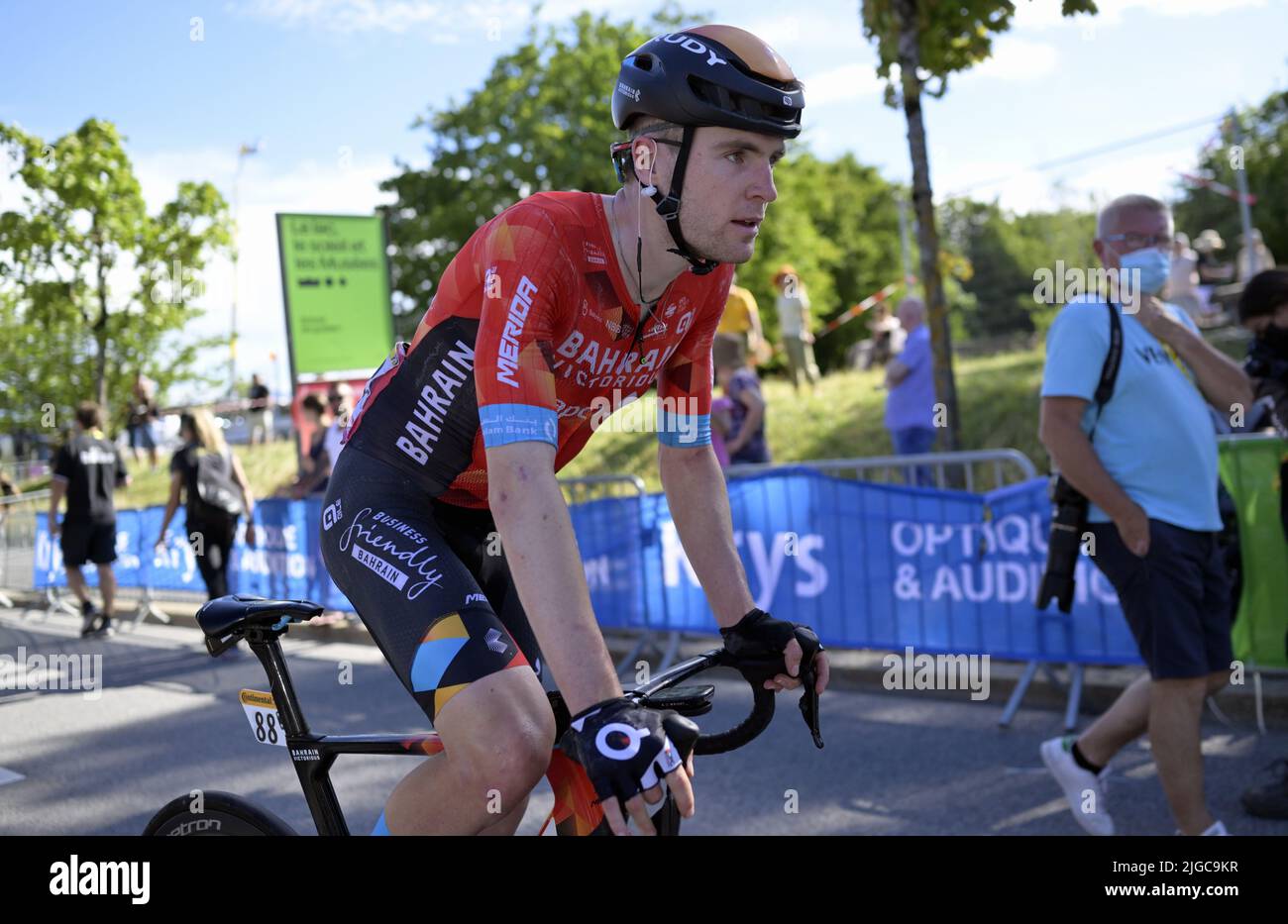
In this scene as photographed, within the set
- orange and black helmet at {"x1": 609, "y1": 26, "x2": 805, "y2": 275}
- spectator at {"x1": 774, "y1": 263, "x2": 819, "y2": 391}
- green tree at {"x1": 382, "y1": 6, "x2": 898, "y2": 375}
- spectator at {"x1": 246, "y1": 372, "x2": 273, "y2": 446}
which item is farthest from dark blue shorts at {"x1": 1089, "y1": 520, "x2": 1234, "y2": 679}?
green tree at {"x1": 382, "y1": 6, "x2": 898, "y2": 375}

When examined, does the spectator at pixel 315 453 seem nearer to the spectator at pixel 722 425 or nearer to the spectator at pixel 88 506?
the spectator at pixel 88 506

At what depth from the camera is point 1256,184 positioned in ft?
175

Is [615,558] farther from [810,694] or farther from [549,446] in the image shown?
[549,446]

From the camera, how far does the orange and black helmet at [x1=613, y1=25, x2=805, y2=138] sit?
6.84 feet

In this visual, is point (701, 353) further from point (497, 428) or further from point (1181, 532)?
point (1181, 532)

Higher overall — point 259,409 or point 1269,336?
point 259,409

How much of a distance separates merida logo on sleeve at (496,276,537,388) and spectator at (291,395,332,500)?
9204 mm

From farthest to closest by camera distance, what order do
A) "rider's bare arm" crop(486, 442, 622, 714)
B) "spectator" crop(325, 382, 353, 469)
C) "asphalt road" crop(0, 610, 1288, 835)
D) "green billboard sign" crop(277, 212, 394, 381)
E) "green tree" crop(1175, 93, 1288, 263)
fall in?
"green tree" crop(1175, 93, 1288, 263)
"green billboard sign" crop(277, 212, 394, 381)
"spectator" crop(325, 382, 353, 469)
"asphalt road" crop(0, 610, 1288, 835)
"rider's bare arm" crop(486, 442, 622, 714)

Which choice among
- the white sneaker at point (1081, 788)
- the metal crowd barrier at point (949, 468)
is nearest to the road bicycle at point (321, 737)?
the white sneaker at point (1081, 788)

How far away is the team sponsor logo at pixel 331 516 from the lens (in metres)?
2.47

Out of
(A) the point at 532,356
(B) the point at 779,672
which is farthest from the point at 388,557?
(B) the point at 779,672

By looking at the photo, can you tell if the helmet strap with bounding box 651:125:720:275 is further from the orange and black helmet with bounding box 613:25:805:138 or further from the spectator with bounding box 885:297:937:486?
the spectator with bounding box 885:297:937:486

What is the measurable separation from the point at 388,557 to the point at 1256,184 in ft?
195

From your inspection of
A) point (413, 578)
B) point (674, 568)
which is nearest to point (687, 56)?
point (413, 578)
